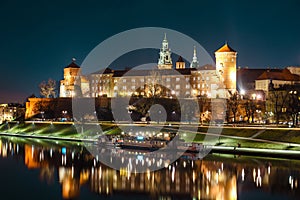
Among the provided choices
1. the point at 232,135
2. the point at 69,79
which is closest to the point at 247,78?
the point at 69,79

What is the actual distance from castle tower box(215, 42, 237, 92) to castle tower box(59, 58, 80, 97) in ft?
93.8

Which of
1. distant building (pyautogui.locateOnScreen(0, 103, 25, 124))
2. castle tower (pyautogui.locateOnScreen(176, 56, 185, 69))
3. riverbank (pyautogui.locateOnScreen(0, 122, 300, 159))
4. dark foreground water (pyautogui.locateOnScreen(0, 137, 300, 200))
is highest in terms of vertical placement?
castle tower (pyautogui.locateOnScreen(176, 56, 185, 69))

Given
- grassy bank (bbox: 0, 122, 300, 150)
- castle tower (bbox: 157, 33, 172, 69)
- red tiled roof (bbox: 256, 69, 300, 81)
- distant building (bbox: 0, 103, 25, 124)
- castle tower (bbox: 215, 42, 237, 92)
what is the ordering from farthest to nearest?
castle tower (bbox: 157, 33, 172, 69) < distant building (bbox: 0, 103, 25, 124) < red tiled roof (bbox: 256, 69, 300, 81) < castle tower (bbox: 215, 42, 237, 92) < grassy bank (bbox: 0, 122, 300, 150)

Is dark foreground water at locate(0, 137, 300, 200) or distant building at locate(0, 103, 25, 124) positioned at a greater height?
distant building at locate(0, 103, 25, 124)

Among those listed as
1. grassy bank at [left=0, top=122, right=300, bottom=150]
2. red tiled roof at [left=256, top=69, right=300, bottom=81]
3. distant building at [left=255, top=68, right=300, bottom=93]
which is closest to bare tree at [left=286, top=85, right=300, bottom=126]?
grassy bank at [left=0, top=122, right=300, bottom=150]

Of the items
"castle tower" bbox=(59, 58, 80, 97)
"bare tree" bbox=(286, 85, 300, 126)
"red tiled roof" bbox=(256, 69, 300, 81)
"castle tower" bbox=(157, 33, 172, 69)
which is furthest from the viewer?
"castle tower" bbox=(157, 33, 172, 69)

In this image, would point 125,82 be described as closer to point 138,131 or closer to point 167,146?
point 138,131

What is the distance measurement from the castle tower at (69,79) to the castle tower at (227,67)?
2859 centimetres

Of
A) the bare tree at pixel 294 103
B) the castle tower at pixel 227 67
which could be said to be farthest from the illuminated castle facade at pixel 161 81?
the bare tree at pixel 294 103

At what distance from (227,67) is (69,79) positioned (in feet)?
104

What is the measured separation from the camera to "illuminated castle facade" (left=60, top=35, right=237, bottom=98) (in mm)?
76750

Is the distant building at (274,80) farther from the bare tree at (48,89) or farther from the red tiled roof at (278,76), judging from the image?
the bare tree at (48,89)

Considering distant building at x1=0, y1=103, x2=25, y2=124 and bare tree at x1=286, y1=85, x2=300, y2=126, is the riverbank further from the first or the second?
distant building at x1=0, y1=103, x2=25, y2=124

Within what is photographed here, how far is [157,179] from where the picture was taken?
88.4ft
